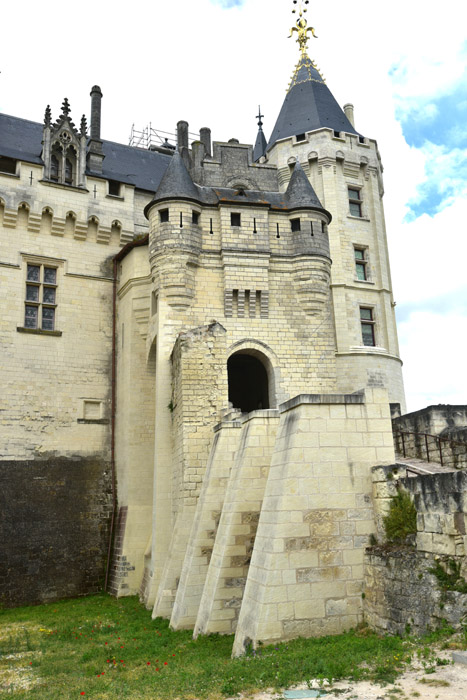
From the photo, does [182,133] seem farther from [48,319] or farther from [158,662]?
[158,662]

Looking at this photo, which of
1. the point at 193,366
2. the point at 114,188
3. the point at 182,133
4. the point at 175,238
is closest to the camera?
the point at 193,366

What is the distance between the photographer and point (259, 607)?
7891 mm

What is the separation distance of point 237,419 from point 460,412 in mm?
4603

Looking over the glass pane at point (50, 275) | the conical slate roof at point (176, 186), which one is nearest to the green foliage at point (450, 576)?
the conical slate roof at point (176, 186)

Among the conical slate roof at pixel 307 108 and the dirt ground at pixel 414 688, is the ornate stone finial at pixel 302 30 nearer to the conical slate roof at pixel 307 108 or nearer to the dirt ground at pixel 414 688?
the conical slate roof at pixel 307 108

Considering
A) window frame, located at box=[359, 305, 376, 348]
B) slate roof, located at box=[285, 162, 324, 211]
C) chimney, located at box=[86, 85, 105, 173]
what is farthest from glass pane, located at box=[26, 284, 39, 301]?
window frame, located at box=[359, 305, 376, 348]

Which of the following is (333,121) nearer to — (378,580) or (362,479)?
(362,479)

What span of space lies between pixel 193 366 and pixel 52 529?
6838mm

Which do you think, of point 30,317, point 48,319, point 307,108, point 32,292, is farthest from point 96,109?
point 30,317

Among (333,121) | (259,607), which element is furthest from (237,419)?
(333,121)

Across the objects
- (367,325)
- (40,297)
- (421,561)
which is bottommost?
(421,561)

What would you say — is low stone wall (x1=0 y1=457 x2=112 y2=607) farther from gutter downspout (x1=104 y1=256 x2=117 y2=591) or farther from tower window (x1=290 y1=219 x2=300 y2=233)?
tower window (x1=290 y1=219 x2=300 y2=233)

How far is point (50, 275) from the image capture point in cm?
1917

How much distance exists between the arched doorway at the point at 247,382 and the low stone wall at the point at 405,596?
34.4 feet
